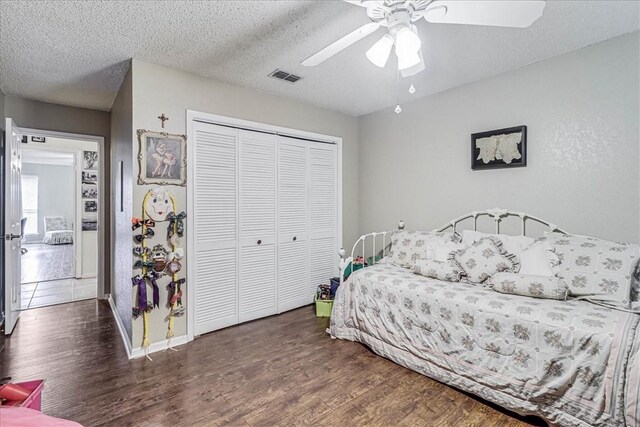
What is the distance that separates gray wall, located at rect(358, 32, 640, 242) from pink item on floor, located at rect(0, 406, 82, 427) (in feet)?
10.8

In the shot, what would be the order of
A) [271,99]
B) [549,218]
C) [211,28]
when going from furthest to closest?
1. [271,99]
2. [549,218]
3. [211,28]

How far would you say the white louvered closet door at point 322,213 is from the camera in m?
3.92

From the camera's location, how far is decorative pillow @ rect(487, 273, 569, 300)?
6.75 ft

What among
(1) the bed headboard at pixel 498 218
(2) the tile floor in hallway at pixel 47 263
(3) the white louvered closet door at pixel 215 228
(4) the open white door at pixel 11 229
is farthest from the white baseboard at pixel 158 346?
(2) the tile floor in hallway at pixel 47 263

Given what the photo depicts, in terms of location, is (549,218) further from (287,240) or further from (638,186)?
(287,240)

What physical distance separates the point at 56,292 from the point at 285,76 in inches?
Result: 180

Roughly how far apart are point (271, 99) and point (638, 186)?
10.8 feet

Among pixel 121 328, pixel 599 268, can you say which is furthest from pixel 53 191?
pixel 599 268

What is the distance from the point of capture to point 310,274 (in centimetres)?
393

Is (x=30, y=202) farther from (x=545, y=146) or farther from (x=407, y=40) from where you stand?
(x=545, y=146)

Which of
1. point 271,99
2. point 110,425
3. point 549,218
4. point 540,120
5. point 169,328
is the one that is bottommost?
point 110,425

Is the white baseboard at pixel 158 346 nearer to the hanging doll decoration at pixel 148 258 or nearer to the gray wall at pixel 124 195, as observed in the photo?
the hanging doll decoration at pixel 148 258

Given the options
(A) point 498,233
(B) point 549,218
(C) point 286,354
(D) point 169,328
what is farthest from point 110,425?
(B) point 549,218

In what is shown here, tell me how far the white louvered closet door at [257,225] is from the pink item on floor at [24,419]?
7.51 ft
